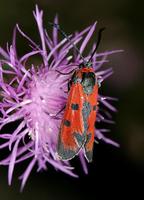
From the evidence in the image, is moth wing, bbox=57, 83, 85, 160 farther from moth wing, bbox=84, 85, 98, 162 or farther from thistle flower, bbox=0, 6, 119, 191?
thistle flower, bbox=0, 6, 119, 191

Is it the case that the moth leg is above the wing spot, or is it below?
below

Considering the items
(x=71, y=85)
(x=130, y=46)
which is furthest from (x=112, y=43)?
(x=71, y=85)

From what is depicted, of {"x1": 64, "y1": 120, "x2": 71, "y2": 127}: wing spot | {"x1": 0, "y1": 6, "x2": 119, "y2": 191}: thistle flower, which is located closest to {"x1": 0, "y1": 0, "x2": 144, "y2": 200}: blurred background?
{"x1": 0, "y1": 6, "x2": 119, "y2": 191}: thistle flower

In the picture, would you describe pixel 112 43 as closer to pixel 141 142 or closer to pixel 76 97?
pixel 141 142

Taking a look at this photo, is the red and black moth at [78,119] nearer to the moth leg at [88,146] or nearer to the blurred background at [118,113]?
the moth leg at [88,146]

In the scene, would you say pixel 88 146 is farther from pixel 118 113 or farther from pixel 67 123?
pixel 118 113

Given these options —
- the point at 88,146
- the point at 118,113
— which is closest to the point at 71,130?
the point at 88,146
